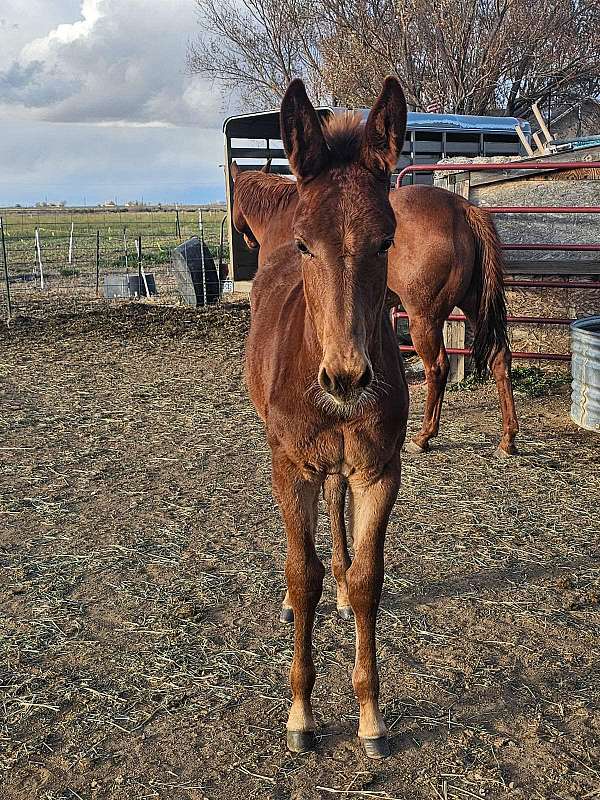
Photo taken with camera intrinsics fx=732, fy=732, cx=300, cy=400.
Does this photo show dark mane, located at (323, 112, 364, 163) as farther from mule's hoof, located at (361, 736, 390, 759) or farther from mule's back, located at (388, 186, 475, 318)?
mule's back, located at (388, 186, 475, 318)

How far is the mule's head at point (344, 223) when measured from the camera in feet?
6.70

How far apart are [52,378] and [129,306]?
4.77m

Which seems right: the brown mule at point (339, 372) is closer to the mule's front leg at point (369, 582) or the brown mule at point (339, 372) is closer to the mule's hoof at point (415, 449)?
the mule's front leg at point (369, 582)

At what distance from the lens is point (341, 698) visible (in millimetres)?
2900

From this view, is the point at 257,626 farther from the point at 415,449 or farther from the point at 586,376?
the point at 586,376

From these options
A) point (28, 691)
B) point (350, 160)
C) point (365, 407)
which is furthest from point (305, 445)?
point (28, 691)

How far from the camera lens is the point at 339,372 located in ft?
6.55

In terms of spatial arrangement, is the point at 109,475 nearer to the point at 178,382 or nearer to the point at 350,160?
the point at 178,382

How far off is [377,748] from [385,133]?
6.81 feet

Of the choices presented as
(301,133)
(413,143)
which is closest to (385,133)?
(301,133)

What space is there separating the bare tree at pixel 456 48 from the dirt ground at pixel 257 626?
13777 mm

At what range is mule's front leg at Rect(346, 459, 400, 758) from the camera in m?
2.53

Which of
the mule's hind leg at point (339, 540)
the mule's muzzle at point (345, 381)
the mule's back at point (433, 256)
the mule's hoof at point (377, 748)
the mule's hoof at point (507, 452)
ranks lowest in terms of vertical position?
the mule's hoof at point (377, 748)

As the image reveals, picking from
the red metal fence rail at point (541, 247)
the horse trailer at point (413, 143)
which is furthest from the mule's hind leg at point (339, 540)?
the horse trailer at point (413, 143)
